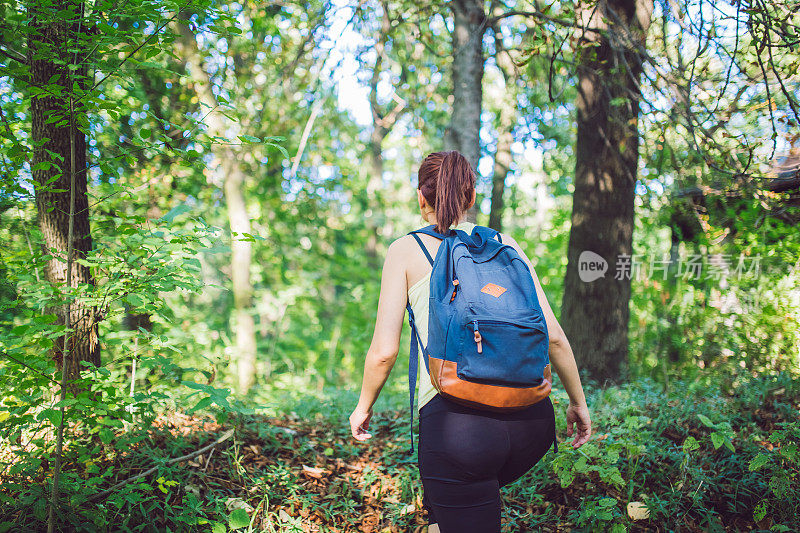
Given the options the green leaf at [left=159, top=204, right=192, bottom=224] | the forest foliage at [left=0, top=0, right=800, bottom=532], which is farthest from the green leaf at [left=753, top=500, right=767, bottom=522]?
the green leaf at [left=159, top=204, right=192, bottom=224]

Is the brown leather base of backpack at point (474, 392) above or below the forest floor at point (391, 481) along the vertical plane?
above

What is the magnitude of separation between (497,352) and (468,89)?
337cm

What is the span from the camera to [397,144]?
51.6 ft

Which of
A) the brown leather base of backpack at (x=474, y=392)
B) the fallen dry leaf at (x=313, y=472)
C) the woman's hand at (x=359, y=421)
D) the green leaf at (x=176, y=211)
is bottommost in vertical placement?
the fallen dry leaf at (x=313, y=472)

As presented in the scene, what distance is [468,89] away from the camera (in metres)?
4.34

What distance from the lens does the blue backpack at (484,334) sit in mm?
1625

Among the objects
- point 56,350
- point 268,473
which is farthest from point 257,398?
point 56,350

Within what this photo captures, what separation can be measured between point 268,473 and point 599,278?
148 inches

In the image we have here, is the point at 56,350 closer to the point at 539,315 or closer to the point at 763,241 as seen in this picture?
the point at 539,315

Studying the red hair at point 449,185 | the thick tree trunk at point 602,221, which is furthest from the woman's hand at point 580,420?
the thick tree trunk at point 602,221

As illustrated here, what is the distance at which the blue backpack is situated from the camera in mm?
1625

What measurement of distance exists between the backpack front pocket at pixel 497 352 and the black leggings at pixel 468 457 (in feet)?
0.54

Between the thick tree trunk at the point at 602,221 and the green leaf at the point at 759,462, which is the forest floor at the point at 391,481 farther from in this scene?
the thick tree trunk at the point at 602,221

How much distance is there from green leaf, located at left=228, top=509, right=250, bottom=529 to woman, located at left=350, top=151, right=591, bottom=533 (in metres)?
1.13
